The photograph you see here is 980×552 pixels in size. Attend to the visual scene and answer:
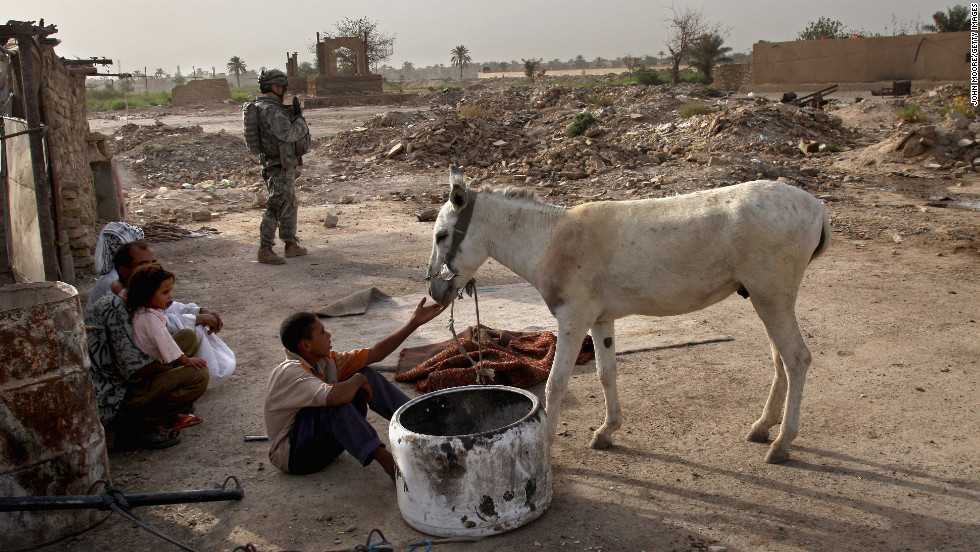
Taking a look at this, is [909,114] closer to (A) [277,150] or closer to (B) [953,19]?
(A) [277,150]

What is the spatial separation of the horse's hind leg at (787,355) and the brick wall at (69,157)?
7.78 metres

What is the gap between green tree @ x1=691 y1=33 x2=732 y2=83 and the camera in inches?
2101

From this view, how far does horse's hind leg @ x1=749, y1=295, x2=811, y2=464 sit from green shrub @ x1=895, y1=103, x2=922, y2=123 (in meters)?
21.2

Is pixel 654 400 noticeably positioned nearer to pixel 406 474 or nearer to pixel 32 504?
pixel 406 474

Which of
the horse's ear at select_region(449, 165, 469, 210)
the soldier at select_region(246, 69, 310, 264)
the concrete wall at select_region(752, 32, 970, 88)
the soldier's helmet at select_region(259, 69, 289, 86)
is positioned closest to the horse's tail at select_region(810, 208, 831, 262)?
the horse's ear at select_region(449, 165, 469, 210)

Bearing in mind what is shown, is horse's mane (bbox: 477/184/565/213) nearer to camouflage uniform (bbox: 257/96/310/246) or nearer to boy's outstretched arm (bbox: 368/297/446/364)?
boy's outstretched arm (bbox: 368/297/446/364)

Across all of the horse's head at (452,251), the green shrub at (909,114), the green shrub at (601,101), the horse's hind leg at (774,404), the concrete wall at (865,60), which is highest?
the concrete wall at (865,60)

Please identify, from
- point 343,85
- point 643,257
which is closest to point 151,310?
point 643,257

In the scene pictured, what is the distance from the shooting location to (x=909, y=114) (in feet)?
72.3

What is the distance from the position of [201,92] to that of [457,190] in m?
47.1

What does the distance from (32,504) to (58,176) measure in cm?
634

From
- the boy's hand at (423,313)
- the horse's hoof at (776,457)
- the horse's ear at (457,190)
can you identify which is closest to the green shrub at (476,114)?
the horse's ear at (457,190)

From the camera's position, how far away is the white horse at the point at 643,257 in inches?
160

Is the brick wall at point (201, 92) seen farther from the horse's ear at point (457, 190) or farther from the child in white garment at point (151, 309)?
the horse's ear at point (457, 190)
